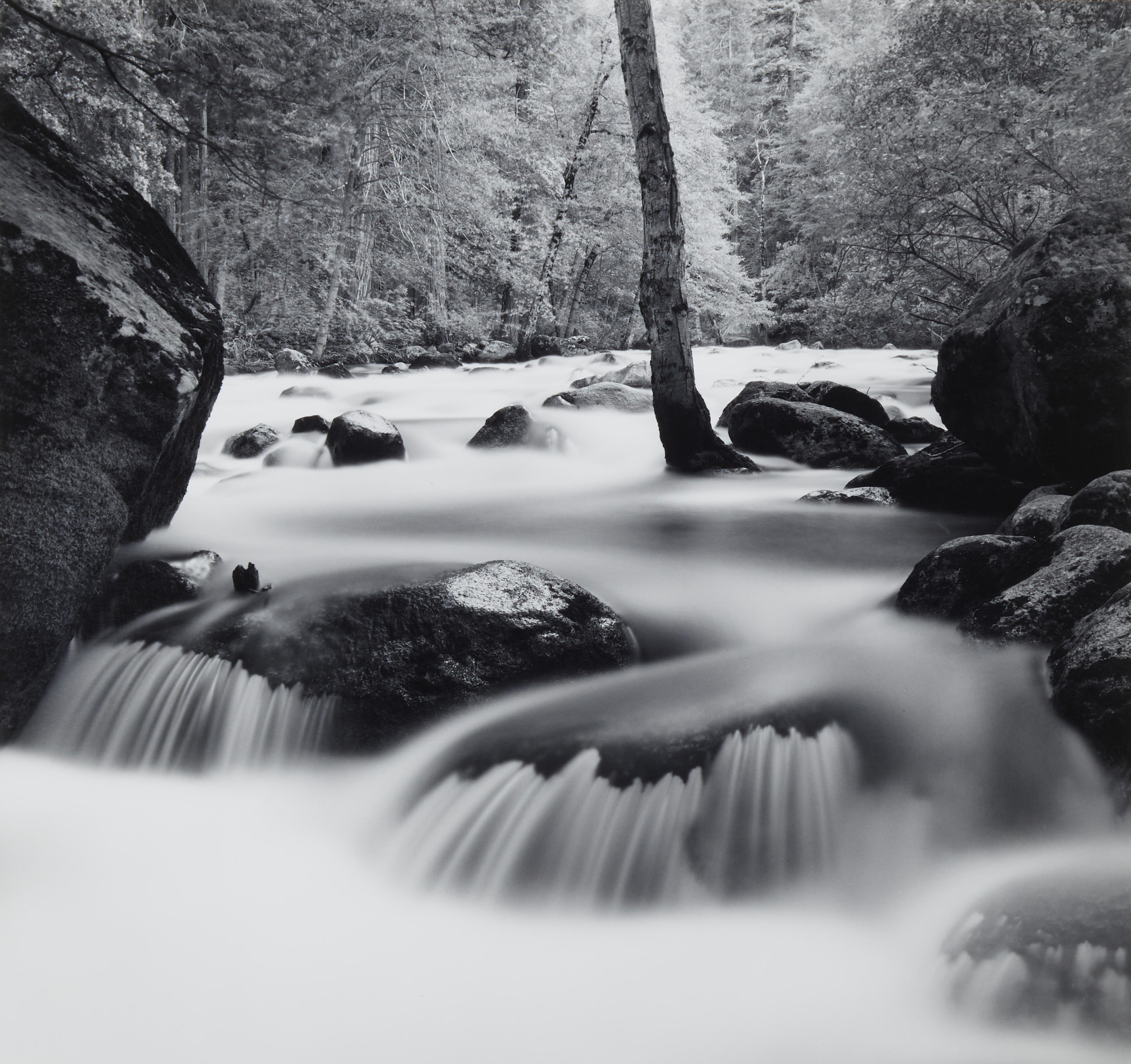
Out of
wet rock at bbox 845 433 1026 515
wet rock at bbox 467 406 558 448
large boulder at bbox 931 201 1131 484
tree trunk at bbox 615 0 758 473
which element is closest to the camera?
large boulder at bbox 931 201 1131 484

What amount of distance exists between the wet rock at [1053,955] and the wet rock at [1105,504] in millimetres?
1947

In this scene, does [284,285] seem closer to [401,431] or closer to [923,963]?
[401,431]

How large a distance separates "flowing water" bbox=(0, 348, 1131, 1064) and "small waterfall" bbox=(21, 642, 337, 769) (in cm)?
1

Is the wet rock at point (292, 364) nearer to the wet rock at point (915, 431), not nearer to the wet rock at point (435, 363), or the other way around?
the wet rock at point (435, 363)

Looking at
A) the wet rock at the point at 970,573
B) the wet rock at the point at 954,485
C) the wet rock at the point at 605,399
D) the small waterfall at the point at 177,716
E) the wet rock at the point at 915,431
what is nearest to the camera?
the small waterfall at the point at 177,716

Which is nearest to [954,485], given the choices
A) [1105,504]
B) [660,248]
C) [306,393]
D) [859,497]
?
[859,497]

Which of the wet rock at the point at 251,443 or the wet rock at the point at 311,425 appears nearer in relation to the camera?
the wet rock at the point at 251,443

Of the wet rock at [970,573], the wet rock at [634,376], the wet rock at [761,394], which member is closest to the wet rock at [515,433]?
the wet rock at [761,394]

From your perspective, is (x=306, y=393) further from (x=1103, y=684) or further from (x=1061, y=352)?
(x=1103, y=684)

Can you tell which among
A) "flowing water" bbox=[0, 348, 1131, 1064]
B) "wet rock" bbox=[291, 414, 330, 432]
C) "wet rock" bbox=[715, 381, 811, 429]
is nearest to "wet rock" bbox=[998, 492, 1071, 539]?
"flowing water" bbox=[0, 348, 1131, 1064]

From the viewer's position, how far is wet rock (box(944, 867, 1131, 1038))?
170cm

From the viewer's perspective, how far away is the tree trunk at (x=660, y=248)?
604 cm

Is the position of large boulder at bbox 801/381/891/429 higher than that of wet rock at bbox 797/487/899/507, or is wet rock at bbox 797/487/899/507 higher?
large boulder at bbox 801/381/891/429

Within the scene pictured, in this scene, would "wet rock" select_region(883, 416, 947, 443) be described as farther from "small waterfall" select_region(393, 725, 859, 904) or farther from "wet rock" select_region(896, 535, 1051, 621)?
"small waterfall" select_region(393, 725, 859, 904)
